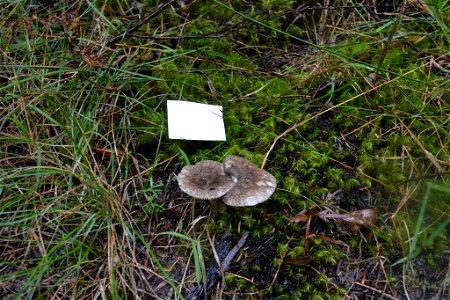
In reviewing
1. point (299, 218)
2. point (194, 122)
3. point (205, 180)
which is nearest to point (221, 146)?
point (194, 122)

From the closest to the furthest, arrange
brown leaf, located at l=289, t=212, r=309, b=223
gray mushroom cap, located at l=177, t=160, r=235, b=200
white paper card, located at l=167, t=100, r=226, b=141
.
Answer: gray mushroom cap, located at l=177, t=160, r=235, b=200
brown leaf, located at l=289, t=212, r=309, b=223
white paper card, located at l=167, t=100, r=226, b=141

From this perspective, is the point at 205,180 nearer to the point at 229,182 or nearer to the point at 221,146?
the point at 229,182

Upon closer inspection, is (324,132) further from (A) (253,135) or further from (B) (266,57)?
(B) (266,57)

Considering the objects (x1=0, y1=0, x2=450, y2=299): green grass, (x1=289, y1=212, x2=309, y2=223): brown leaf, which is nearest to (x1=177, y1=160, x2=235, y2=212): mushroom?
(x1=0, y1=0, x2=450, y2=299): green grass

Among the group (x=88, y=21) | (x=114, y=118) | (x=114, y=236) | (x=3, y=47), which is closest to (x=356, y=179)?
(x=114, y=236)

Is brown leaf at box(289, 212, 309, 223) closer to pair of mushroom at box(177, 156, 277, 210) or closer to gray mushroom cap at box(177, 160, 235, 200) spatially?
pair of mushroom at box(177, 156, 277, 210)
